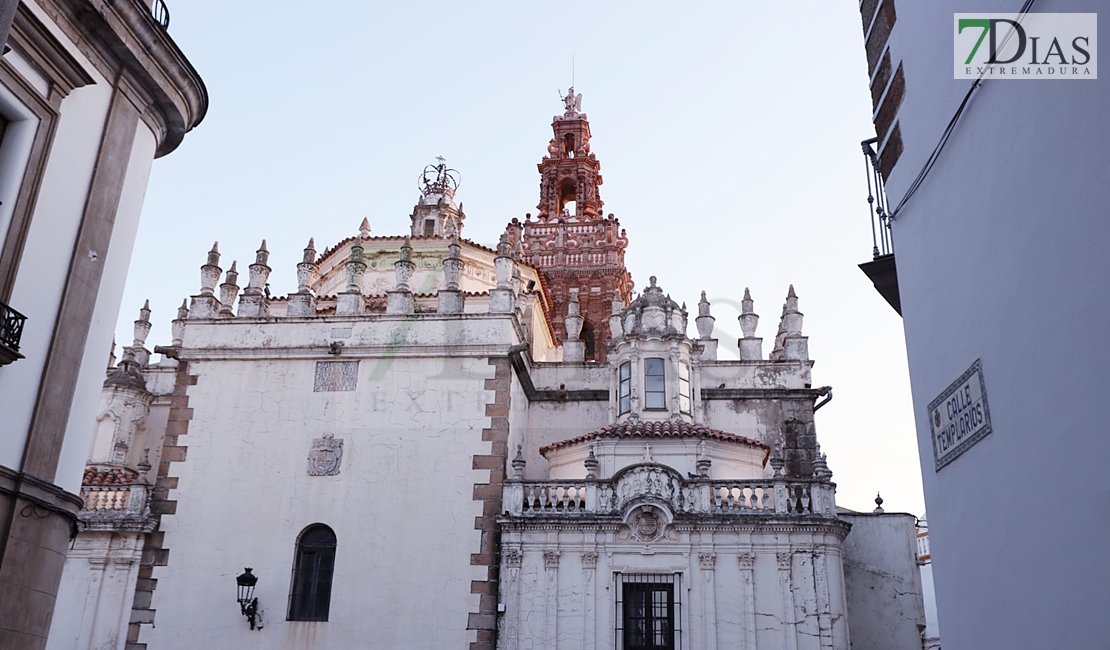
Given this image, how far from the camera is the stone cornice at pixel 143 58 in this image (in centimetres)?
1077

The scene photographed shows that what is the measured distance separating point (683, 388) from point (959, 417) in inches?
572

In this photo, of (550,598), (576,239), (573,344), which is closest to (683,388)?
(573,344)

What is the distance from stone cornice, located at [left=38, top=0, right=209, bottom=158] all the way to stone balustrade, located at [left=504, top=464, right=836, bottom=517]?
33.3ft

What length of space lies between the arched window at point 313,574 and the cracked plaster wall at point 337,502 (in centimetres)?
22

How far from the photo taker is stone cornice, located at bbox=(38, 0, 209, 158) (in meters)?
10.8

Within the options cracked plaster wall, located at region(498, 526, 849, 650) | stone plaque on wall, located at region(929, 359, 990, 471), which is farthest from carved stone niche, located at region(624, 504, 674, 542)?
stone plaque on wall, located at region(929, 359, 990, 471)

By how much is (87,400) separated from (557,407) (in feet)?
47.3

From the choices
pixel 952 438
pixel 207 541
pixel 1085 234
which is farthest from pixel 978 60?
pixel 207 541

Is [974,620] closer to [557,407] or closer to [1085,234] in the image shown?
[1085,234]

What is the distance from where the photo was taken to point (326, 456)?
2067 cm

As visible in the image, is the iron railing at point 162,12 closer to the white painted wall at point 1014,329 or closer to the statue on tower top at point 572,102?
the white painted wall at point 1014,329

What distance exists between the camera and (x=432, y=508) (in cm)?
2002
